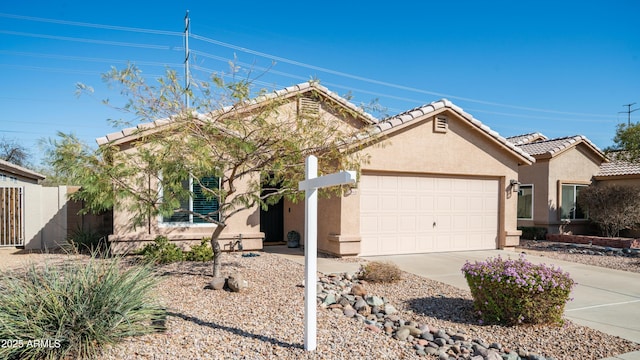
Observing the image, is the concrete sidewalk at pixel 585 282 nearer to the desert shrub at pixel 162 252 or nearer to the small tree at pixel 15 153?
the desert shrub at pixel 162 252

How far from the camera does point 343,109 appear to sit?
348 inches

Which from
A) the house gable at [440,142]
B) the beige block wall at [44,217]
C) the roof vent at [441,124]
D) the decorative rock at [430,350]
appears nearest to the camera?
the decorative rock at [430,350]

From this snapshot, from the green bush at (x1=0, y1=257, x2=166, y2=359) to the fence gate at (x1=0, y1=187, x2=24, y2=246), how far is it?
10139 mm

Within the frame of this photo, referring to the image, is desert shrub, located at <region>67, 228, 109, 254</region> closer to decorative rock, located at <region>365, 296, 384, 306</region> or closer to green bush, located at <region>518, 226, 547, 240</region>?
decorative rock, located at <region>365, 296, 384, 306</region>

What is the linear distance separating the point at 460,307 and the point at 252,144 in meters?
4.36

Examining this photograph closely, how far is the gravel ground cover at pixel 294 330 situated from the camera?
4629 millimetres

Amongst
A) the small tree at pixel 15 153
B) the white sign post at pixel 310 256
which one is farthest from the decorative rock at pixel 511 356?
the small tree at pixel 15 153

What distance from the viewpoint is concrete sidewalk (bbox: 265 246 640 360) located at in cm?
626

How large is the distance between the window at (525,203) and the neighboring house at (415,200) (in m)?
4.85

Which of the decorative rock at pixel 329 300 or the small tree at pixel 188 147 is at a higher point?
the small tree at pixel 188 147

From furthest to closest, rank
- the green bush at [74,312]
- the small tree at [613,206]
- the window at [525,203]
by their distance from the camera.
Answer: the window at [525,203]
the small tree at [613,206]
the green bush at [74,312]

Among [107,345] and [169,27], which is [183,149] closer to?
[107,345]

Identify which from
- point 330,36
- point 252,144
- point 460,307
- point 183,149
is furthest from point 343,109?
point 330,36

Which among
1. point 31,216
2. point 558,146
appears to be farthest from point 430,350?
point 558,146
